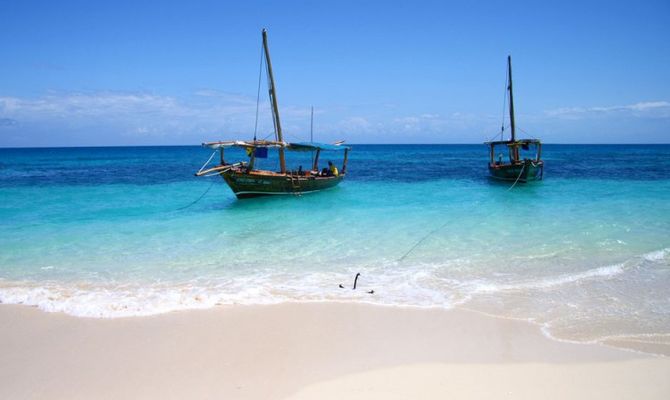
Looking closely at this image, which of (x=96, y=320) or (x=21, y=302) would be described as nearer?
(x=96, y=320)

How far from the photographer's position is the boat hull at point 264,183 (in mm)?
20703

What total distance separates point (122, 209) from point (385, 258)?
1284cm

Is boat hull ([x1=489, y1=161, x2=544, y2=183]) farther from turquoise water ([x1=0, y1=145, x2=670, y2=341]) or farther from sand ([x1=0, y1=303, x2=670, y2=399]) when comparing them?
sand ([x1=0, y1=303, x2=670, y2=399])

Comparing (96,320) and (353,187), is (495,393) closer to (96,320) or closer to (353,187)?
(96,320)

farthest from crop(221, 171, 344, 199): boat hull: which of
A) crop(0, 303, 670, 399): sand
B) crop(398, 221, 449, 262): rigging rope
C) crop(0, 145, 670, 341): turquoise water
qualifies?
crop(0, 303, 670, 399): sand

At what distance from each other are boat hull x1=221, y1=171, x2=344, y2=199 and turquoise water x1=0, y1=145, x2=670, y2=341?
0.71m

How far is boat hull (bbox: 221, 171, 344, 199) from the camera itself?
20703 millimetres

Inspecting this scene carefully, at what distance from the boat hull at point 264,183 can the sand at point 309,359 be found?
1372cm

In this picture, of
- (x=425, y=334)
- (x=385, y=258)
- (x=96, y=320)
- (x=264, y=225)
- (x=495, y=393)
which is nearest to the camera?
(x=495, y=393)

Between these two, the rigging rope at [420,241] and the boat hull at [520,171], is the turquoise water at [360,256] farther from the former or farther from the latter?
the boat hull at [520,171]

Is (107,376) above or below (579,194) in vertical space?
below

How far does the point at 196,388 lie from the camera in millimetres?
4988

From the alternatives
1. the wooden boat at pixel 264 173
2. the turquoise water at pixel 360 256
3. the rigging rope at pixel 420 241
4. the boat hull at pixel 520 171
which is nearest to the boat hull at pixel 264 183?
the wooden boat at pixel 264 173

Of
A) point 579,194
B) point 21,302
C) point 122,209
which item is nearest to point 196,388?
point 21,302
